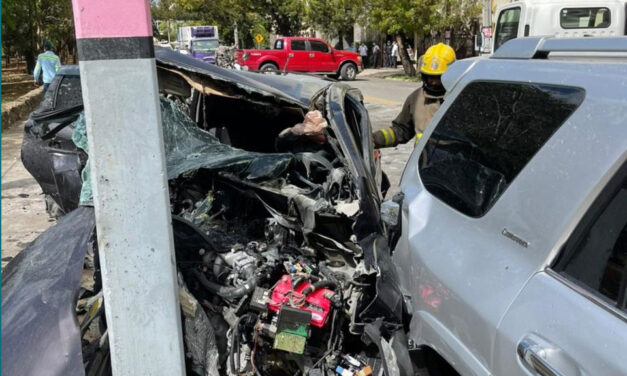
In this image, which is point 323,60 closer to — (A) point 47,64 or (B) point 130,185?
(A) point 47,64

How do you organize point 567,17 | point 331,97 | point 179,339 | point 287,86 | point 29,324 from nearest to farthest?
1. point 29,324
2. point 179,339
3. point 331,97
4. point 287,86
5. point 567,17

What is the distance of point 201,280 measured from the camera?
303 cm

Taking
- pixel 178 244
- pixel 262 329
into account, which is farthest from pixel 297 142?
pixel 262 329

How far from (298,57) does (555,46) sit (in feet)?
76.8

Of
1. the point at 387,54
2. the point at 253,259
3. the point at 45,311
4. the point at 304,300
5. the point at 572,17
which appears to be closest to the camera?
the point at 45,311

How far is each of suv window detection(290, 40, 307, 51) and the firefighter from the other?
21.0 m

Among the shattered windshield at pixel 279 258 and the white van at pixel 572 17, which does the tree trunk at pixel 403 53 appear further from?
the shattered windshield at pixel 279 258

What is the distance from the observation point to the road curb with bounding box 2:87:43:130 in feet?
40.0

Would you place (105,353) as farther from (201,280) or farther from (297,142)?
(297,142)

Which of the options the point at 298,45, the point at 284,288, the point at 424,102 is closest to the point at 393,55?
the point at 298,45

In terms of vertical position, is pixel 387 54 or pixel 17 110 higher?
pixel 387 54

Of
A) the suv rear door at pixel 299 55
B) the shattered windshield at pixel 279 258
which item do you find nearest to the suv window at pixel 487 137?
the shattered windshield at pixel 279 258

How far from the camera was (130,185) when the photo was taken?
2.33 m

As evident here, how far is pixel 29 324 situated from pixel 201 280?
3.24 ft
